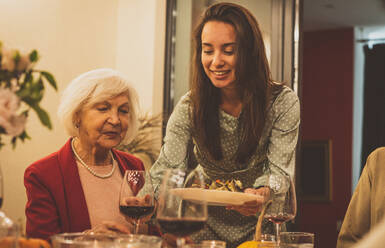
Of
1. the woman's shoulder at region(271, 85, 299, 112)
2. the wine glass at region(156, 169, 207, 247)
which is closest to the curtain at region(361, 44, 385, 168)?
the woman's shoulder at region(271, 85, 299, 112)

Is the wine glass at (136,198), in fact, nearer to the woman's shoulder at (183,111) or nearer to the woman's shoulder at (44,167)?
the woman's shoulder at (44,167)

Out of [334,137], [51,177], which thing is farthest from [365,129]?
[51,177]

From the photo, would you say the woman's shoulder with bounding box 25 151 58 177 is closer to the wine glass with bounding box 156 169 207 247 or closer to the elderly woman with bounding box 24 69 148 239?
the elderly woman with bounding box 24 69 148 239

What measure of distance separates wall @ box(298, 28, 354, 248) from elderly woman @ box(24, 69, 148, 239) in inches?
194

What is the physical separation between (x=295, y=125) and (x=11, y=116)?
4.27ft

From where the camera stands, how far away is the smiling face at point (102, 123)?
1974mm

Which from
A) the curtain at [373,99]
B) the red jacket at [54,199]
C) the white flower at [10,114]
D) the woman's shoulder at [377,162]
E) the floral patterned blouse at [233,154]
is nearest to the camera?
the white flower at [10,114]

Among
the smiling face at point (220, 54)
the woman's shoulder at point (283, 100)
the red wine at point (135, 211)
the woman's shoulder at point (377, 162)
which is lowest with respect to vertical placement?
the red wine at point (135, 211)

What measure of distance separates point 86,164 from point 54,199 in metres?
0.22

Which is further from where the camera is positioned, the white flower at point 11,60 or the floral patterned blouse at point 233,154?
the floral patterned blouse at point 233,154

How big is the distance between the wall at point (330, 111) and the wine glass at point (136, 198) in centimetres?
542

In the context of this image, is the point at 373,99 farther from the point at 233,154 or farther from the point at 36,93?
the point at 36,93

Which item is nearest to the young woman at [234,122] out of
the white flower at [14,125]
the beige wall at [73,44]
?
the white flower at [14,125]

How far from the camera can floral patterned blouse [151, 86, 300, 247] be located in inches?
80.4
